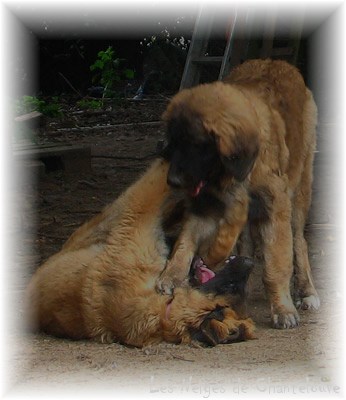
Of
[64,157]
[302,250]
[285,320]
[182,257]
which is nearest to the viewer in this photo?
[182,257]

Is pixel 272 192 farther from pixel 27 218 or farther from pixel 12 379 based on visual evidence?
pixel 27 218

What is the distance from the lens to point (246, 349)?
18.0ft

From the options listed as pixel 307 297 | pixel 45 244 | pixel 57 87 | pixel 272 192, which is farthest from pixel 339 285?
pixel 57 87

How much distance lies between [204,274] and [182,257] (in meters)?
0.19

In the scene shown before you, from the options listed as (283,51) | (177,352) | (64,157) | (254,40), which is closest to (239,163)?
(177,352)

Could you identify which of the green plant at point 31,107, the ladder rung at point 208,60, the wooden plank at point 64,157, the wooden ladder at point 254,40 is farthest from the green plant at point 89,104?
the wooden ladder at point 254,40

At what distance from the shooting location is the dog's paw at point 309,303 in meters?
6.69

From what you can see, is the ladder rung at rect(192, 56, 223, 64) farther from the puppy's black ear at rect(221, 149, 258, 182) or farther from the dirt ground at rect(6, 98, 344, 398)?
the puppy's black ear at rect(221, 149, 258, 182)

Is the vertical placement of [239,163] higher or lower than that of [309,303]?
higher

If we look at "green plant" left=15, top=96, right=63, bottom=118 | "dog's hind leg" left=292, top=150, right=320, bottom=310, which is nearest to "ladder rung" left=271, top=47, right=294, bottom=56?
"dog's hind leg" left=292, top=150, right=320, bottom=310

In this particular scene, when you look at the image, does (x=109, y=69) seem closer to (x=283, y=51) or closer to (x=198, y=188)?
(x=283, y=51)

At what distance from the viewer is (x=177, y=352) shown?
548 centimetres

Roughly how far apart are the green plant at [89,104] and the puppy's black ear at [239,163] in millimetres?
9531

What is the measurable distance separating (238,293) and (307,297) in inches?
44.2
